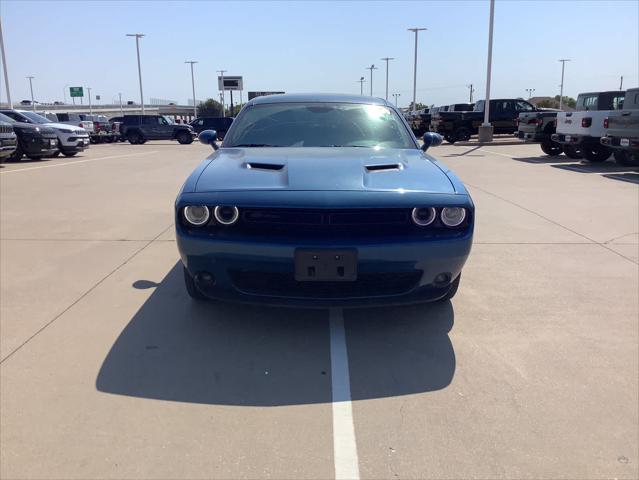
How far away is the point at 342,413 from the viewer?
8.79 ft

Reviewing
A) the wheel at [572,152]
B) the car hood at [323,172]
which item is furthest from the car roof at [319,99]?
the wheel at [572,152]

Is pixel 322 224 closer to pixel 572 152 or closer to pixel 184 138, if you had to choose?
pixel 572 152

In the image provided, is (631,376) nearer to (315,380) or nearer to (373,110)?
(315,380)

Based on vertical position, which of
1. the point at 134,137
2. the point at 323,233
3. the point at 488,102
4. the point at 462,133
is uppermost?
the point at 488,102

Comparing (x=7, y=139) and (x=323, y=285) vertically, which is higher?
(x=7, y=139)

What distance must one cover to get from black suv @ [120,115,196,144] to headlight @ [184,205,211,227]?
2975 cm

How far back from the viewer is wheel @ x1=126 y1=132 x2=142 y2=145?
105 ft

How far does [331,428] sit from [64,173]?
1266 cm

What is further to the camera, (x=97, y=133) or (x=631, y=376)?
(x=97, y=133)

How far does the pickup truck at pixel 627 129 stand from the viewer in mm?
12148

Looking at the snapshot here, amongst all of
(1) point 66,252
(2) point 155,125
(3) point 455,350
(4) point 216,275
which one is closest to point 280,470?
(4) point 216,275

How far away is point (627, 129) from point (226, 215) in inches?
476

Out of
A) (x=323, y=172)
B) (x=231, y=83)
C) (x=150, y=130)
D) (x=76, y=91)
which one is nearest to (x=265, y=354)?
(x=323, y=172)

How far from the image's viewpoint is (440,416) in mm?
2664
